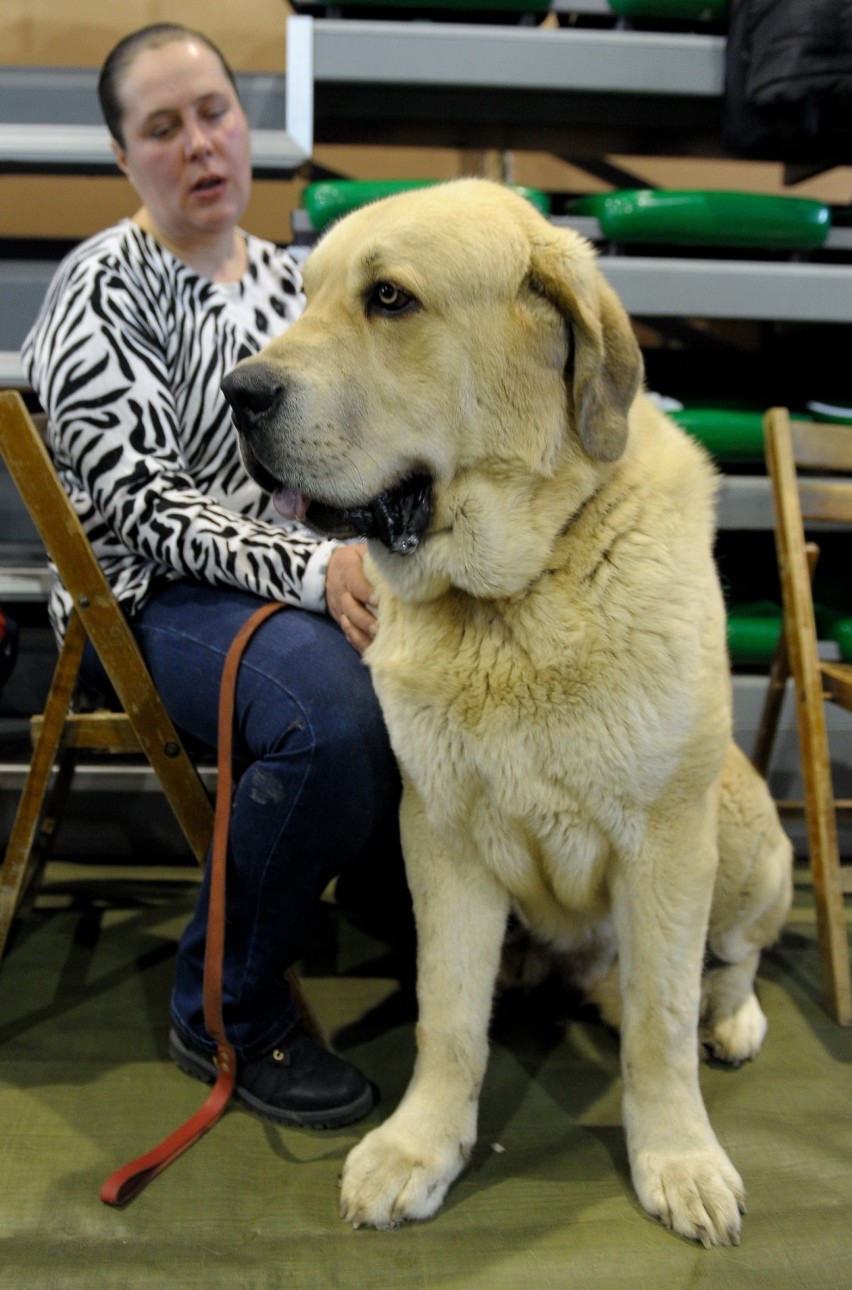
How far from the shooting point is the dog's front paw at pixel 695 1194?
54.1 inches

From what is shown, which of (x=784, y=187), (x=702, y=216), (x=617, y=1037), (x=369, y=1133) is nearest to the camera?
(x=369, y=1133)

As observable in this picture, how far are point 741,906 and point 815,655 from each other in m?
0.66

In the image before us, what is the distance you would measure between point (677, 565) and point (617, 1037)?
100 centimetres

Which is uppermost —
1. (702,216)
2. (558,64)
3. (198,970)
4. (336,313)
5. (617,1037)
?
(558,64)

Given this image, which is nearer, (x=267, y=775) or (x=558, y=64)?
(x=267, y=775)

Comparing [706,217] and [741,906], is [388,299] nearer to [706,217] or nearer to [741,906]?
[741,906]

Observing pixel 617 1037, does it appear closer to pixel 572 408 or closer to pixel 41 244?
pixel 572 408

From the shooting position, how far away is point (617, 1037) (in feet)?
6.28

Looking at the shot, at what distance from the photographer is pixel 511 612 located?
4.50 ft

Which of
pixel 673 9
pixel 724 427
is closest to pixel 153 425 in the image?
pixel 724 427

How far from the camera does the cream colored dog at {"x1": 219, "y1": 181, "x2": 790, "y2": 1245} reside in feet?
4.22

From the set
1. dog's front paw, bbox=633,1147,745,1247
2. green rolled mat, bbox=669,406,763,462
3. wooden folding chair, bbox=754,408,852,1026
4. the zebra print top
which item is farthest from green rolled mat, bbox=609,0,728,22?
dog's front paw, bbox=633,1147,745,1247

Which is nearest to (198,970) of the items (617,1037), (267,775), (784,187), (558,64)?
(267,775)

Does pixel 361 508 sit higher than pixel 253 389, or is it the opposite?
pixel 253 389
